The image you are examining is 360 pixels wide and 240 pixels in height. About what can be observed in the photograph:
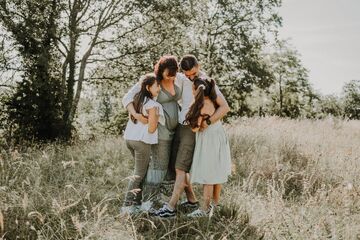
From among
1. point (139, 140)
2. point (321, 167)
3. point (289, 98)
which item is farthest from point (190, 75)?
point (289, 98)

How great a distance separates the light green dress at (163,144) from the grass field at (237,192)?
508 mm

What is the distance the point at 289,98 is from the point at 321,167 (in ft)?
130

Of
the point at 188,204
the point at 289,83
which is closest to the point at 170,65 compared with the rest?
the point at 188,204

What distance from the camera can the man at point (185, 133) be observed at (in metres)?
5.02

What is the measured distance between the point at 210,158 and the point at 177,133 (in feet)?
2.01

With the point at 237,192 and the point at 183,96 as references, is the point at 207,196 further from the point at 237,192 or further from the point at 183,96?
the point at 183,96

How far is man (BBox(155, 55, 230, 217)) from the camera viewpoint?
16.5 ft

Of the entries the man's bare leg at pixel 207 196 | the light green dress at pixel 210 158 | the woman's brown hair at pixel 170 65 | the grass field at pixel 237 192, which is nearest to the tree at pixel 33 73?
the grass field at pixel 237 192

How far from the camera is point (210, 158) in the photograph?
5.12 meters

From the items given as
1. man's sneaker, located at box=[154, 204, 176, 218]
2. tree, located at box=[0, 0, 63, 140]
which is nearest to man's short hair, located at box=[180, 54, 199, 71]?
man's sneaker, located at box=[154, 204, 176, 218]

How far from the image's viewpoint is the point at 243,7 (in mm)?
21656

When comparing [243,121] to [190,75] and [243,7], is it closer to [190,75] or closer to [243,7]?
[190,75]

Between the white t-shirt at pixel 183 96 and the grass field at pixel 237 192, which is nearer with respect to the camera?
the grass field at pixel 237 192

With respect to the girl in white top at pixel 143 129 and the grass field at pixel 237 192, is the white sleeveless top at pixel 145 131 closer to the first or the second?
the girl in white top at pixel 143 129
